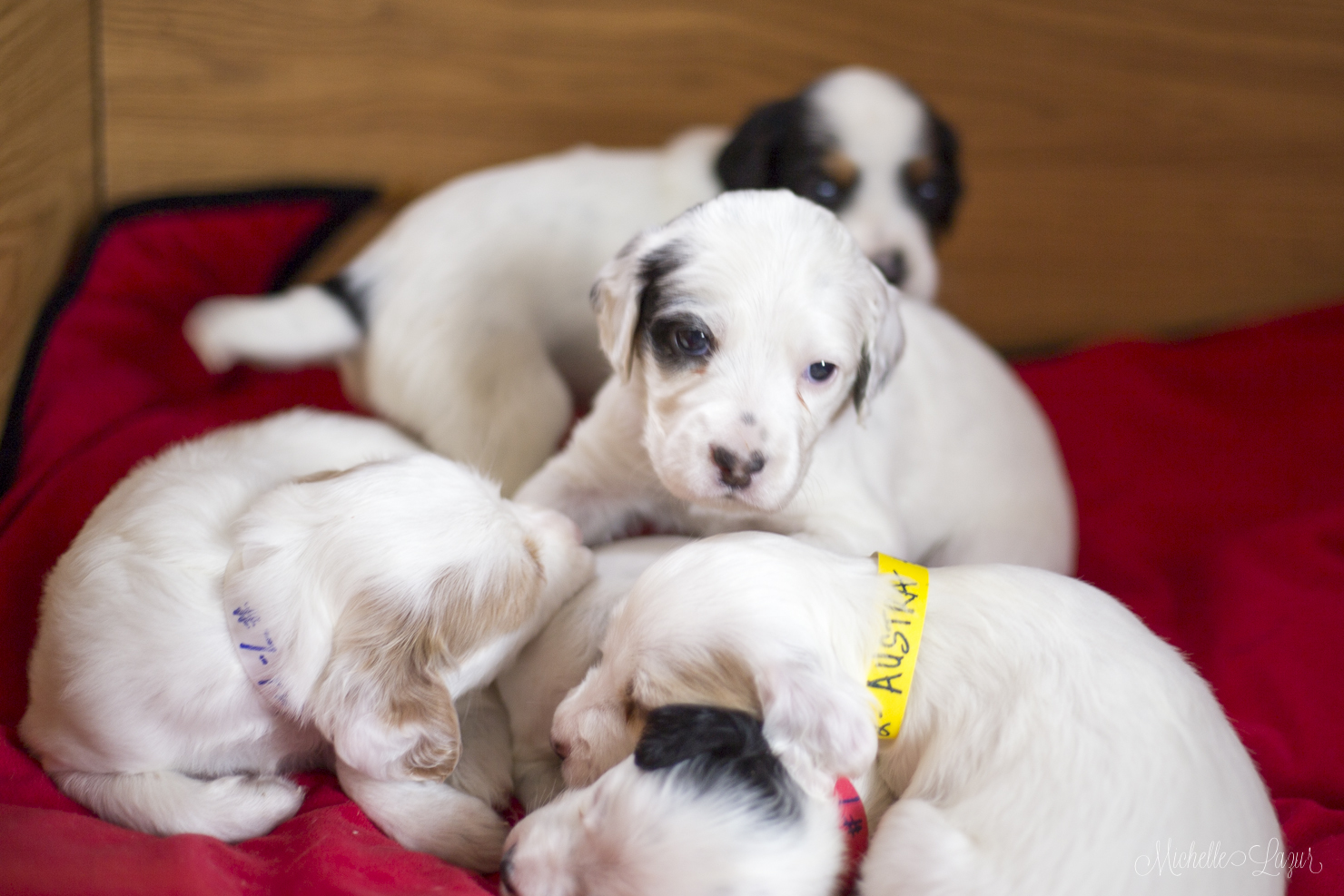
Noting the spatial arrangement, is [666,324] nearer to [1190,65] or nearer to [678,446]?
[678,446]

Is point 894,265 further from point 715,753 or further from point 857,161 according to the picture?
point 715,753

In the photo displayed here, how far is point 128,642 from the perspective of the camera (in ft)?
5.21

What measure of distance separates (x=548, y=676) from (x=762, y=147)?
60.9 inches

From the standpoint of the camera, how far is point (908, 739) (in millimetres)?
1647

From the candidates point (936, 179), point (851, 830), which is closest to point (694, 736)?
point (851, 830)

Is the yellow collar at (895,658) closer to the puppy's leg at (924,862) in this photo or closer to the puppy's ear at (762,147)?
the puppy's leg at (924,862)

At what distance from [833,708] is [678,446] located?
54 centimetres

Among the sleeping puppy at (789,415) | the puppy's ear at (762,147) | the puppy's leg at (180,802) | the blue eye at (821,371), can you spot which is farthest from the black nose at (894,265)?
the puppy's leg at (180,802)

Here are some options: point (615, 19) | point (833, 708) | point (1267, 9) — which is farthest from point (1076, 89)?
point (833, 708)

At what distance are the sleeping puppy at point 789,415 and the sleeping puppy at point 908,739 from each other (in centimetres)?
22

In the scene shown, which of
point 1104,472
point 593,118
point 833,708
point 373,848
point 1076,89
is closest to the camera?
point 833,708

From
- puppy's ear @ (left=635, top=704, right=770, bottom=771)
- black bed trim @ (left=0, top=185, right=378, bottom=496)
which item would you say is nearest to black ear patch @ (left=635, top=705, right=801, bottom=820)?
puppy's ear @ (left=635, top=704, right=770, bottom=771)

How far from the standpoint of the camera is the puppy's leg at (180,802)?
5.15 ft

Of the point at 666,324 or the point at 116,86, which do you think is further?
the point at 116,86
